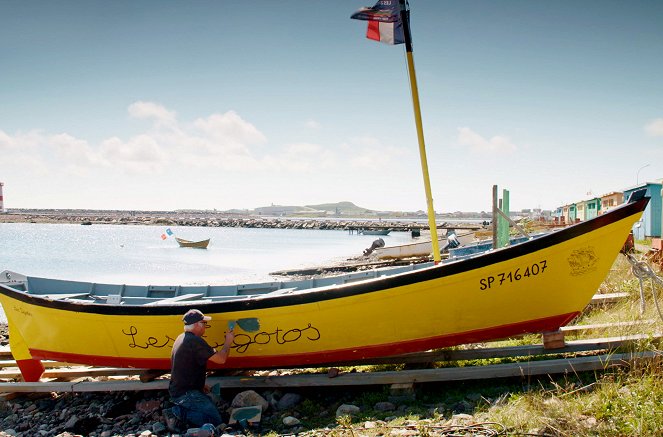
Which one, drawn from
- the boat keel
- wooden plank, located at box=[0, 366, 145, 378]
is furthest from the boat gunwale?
the boat keel

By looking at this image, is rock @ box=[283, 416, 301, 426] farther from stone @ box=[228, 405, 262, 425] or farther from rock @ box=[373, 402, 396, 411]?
rock @ box=[373, 402, 396, 411]

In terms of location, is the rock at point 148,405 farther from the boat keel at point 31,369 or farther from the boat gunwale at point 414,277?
the boat keel at point 31,369

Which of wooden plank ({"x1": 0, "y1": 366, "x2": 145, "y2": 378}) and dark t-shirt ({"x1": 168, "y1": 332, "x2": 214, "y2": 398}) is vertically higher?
dark t-shirt ({"x1": 168, "y1": 332, "x2": 214, "y2": 398})

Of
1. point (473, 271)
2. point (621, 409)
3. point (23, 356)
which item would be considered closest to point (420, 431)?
point (621, 409)

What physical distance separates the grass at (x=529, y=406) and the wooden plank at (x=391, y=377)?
15 centimetres

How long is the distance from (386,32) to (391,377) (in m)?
5.17

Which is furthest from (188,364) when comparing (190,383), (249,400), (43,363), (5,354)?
Answer: (5,354)

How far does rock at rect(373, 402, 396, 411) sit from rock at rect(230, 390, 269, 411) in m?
1.67

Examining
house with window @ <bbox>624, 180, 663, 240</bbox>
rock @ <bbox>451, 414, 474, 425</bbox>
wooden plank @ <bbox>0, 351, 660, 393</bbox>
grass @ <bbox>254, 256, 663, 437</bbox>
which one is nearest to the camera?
grass @ <bbox>254, 256, 663, 437</bbox>

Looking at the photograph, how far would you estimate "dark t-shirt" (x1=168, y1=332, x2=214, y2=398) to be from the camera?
652cm

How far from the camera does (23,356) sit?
9.21 meters

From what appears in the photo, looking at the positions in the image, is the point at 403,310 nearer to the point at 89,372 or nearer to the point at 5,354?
the point at 89,372

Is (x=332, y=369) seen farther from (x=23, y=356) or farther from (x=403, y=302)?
(x=23, y=356)

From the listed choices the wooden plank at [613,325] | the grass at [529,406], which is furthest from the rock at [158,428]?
the wooden plank at [613,325]
